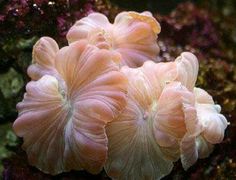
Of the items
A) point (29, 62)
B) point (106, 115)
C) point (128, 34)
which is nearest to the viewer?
point (106, 115)

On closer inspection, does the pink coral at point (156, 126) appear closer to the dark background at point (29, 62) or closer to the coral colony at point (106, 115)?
the coral colony at point (106, 115)

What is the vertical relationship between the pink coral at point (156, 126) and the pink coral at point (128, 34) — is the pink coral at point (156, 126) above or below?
below

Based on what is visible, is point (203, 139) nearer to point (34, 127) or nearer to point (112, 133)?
point (112, 133)

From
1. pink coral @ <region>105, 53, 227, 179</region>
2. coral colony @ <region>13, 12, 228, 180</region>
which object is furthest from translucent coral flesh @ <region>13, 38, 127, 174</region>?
pink coral @ <region>105, 53, 227, 179</region>

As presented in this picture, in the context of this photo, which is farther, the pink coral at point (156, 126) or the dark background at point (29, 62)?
the dark background at point (29, 62)

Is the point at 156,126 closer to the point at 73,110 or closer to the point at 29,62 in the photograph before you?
the point at 73,110

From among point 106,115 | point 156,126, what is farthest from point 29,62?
point 156,126

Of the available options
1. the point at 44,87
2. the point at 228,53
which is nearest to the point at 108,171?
the point at 44,87

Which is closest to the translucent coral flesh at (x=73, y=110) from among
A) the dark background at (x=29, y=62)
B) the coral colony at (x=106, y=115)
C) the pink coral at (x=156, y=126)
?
the coral colony at (x=106, y=115)
